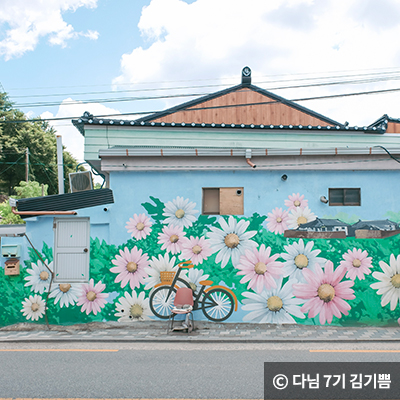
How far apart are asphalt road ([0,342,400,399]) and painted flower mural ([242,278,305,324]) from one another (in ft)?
4.99

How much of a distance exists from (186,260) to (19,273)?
447 cm

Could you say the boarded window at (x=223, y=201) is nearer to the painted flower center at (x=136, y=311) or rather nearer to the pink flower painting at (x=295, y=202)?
the pink flower painting at (x=295, y=202)

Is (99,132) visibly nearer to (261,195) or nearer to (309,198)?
(261,195)

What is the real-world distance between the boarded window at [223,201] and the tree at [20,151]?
35018 mm

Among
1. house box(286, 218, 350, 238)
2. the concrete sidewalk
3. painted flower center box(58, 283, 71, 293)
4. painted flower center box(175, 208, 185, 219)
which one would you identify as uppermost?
painted flower center box(175, 208, 185, 219)

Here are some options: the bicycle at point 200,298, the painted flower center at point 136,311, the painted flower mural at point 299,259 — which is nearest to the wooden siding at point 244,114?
the painted flower mural at point 299,259

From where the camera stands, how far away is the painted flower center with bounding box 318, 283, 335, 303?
980cm

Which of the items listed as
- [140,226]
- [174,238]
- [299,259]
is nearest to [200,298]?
[174,238]

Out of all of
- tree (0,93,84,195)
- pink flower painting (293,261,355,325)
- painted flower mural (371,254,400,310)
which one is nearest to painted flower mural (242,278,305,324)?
pink flower painting (293,261,355,325)

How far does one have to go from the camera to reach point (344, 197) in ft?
33.0

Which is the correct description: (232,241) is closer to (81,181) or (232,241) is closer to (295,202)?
(295,202)

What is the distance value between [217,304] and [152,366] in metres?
3.52

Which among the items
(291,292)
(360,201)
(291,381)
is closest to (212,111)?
(360,201)

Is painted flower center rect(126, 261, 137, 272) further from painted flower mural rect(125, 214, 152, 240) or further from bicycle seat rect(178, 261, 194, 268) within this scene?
bicycle seat rect(178, 261, 194, 268)
